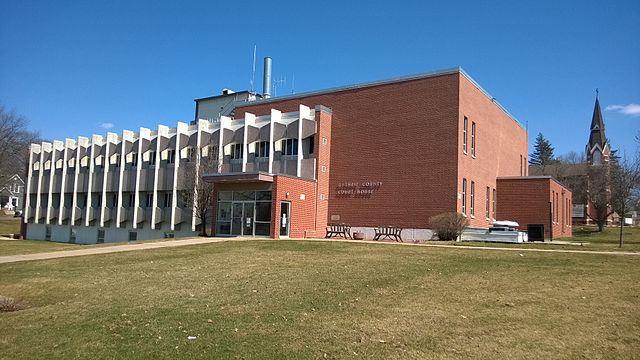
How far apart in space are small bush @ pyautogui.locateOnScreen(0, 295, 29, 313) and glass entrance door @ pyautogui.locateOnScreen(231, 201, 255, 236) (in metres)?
20.0

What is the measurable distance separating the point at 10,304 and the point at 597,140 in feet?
357

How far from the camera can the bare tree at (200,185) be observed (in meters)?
37.7

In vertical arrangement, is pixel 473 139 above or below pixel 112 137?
below

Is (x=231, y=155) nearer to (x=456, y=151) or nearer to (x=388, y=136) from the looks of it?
(x=388, y=136)

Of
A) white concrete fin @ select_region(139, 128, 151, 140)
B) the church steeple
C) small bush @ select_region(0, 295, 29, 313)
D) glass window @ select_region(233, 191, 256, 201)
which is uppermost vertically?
the church steeple

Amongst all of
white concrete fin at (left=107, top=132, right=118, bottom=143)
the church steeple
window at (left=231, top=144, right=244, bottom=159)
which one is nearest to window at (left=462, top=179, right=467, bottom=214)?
window at (left=231, top=144, right=244, bottom=159)

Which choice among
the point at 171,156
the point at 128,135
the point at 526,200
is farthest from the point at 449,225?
the point at 128,135

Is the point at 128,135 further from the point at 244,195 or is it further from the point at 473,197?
the point at 473,197

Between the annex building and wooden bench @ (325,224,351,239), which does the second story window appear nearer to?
the annex building

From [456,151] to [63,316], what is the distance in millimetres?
26173

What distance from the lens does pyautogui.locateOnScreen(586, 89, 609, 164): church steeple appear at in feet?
327

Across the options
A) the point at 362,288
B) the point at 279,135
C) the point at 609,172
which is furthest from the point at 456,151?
the point at 609,172

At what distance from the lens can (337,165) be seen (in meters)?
37.3

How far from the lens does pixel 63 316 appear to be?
10625mm
